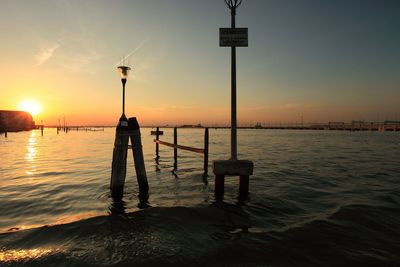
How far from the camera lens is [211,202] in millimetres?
7457

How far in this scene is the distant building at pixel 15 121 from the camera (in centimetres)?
9856

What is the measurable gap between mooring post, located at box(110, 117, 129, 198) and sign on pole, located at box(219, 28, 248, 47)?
3816mm

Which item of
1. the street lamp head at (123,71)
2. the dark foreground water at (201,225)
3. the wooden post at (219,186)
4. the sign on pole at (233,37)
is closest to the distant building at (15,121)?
the dark foreground water at (201,225)

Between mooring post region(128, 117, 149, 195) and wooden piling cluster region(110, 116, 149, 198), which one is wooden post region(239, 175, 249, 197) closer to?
mooring post region(128, 117, 149, 195)

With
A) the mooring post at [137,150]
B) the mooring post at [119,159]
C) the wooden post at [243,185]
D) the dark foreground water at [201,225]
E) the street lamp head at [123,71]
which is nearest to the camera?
the dark foreground water at [201,225]

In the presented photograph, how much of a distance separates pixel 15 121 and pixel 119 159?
428 ft

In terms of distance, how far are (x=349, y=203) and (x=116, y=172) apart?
677 centimetres

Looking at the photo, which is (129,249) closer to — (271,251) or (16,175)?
(271,251)

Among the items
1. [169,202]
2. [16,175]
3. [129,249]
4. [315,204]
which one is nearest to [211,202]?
[169,202]

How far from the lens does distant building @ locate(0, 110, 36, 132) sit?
9856 cm

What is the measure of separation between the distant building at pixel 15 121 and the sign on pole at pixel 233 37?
115m

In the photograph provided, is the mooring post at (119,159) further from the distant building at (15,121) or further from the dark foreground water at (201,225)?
the distant building at (15,121)

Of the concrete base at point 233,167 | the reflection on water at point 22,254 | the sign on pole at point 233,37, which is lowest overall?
the reflection on water at point 22,254

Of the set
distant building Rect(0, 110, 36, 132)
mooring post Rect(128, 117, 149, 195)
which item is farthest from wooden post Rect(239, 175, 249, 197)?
distant building Rect(0, 110, 36, 132)
